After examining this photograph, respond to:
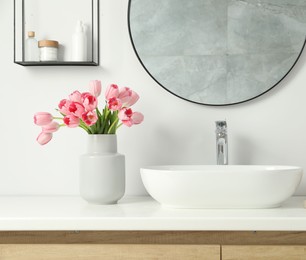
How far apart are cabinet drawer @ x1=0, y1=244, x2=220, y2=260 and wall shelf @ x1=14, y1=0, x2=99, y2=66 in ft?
2.60

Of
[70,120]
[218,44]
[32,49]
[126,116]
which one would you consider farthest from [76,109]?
[218,44]

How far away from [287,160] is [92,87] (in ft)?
2.59

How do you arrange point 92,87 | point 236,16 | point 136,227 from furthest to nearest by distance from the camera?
point 236,16 → point 92,87 → point 136,227

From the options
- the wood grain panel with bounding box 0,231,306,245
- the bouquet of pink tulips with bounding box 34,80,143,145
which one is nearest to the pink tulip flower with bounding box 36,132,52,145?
the bouquet of pink tulips with bounding box 34,80,143,145

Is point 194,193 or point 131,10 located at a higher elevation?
point 131,10

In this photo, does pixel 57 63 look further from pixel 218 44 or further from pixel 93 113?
pixel 218 44

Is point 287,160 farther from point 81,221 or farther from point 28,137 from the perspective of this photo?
point 28,137

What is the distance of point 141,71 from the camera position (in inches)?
73.3

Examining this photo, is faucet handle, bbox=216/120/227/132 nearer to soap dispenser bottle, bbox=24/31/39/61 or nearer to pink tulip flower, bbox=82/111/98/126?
pink tulip flower, bbox=82/111/98/126

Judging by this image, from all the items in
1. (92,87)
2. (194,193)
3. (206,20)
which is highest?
(206,20)

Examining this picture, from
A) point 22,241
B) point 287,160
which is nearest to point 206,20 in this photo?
point 287,160

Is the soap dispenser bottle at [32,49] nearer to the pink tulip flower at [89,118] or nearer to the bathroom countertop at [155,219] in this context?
the pink tulip flower at [89,118]

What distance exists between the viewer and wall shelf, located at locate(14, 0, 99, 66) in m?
1.87

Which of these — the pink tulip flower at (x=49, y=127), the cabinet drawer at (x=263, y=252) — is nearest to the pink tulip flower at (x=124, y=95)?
the pink tulip flower at (x=49, y=127)
